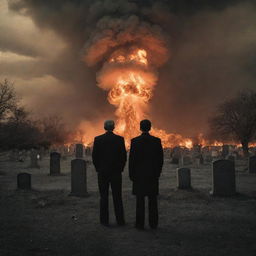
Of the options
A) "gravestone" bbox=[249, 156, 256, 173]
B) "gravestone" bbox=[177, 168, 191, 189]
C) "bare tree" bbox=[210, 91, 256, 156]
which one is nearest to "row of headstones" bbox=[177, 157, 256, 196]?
"gravestone" bbox=[177, 168, 191, 189]

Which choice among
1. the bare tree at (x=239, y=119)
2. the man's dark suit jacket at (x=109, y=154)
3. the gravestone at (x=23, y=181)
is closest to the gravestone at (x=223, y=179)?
the man's dark suit jacket at (x=109, y=154)

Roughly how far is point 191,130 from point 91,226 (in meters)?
68.6

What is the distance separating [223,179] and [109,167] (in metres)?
5.25

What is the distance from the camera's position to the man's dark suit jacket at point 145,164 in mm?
5621

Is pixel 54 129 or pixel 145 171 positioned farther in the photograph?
pixel 54 129

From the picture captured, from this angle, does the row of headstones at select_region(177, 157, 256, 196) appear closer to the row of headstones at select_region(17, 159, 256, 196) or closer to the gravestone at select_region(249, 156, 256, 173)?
the row of headstones at select_region(17, 159, 256, 196)

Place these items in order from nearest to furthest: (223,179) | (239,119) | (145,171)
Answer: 1. (145,171)
2. (223,179)
3. (239,119)

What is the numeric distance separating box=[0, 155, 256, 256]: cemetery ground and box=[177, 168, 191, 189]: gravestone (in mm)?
1875

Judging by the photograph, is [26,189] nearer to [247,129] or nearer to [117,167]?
[117,167]

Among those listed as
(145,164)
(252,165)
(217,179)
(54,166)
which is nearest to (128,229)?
(145,164)

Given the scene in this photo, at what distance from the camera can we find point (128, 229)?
5676 millimetres

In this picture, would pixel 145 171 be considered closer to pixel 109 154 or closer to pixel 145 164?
pixel 145 164

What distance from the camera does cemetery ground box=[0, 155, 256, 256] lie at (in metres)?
4.54

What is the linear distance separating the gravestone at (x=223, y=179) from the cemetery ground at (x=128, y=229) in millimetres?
410
